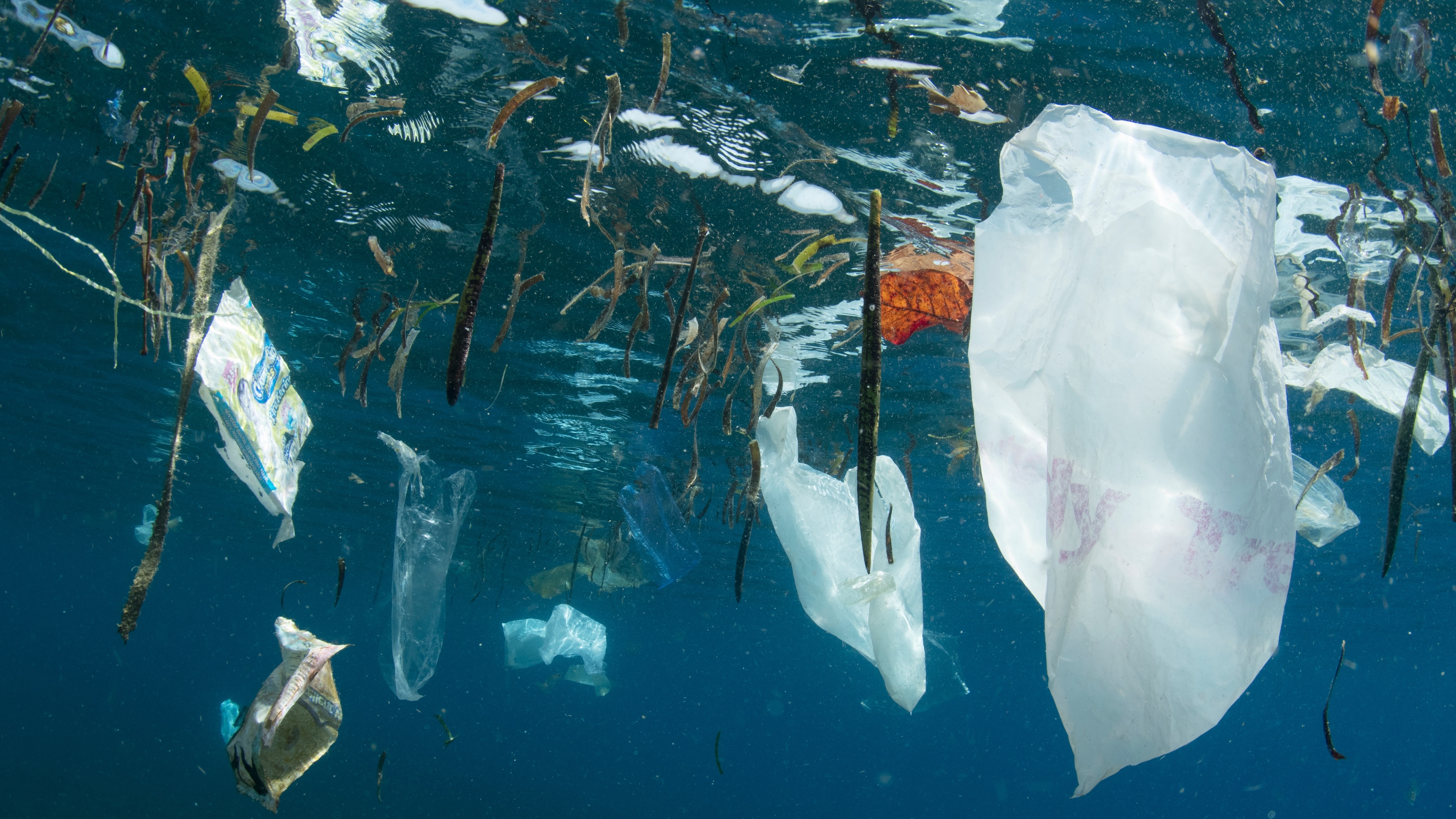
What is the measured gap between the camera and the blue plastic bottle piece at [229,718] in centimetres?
219

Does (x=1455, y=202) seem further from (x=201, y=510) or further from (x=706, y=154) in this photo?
(x=201, y=510)

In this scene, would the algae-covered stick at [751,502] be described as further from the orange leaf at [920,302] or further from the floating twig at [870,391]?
the orange leaf at [920,302]

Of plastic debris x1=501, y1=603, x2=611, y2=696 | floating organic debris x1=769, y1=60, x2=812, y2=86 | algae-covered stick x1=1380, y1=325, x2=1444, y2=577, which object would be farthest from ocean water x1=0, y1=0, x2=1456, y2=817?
plastic debris x1=501, y1=603, x2=611, y2=696

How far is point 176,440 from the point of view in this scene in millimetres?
1614

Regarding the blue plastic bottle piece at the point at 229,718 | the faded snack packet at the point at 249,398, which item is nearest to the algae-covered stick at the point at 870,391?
the faded snack packet at the point at 249,398

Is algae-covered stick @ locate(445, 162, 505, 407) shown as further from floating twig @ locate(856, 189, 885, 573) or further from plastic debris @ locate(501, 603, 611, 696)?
plastic debris @ locate(501, 603, 611, 696)

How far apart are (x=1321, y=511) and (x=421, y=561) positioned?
5.78 m

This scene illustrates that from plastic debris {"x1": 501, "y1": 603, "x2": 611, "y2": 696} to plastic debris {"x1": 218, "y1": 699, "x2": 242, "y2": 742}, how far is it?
23.5 ft

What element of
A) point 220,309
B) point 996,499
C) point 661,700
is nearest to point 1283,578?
point 996,499

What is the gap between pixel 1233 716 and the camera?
66.6 m

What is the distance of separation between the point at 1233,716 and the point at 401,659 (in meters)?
84.9

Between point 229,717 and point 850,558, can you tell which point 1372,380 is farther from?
point 229,717

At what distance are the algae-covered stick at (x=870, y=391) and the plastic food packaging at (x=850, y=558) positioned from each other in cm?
195

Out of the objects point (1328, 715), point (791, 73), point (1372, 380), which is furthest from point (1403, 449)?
point (791, 73)
